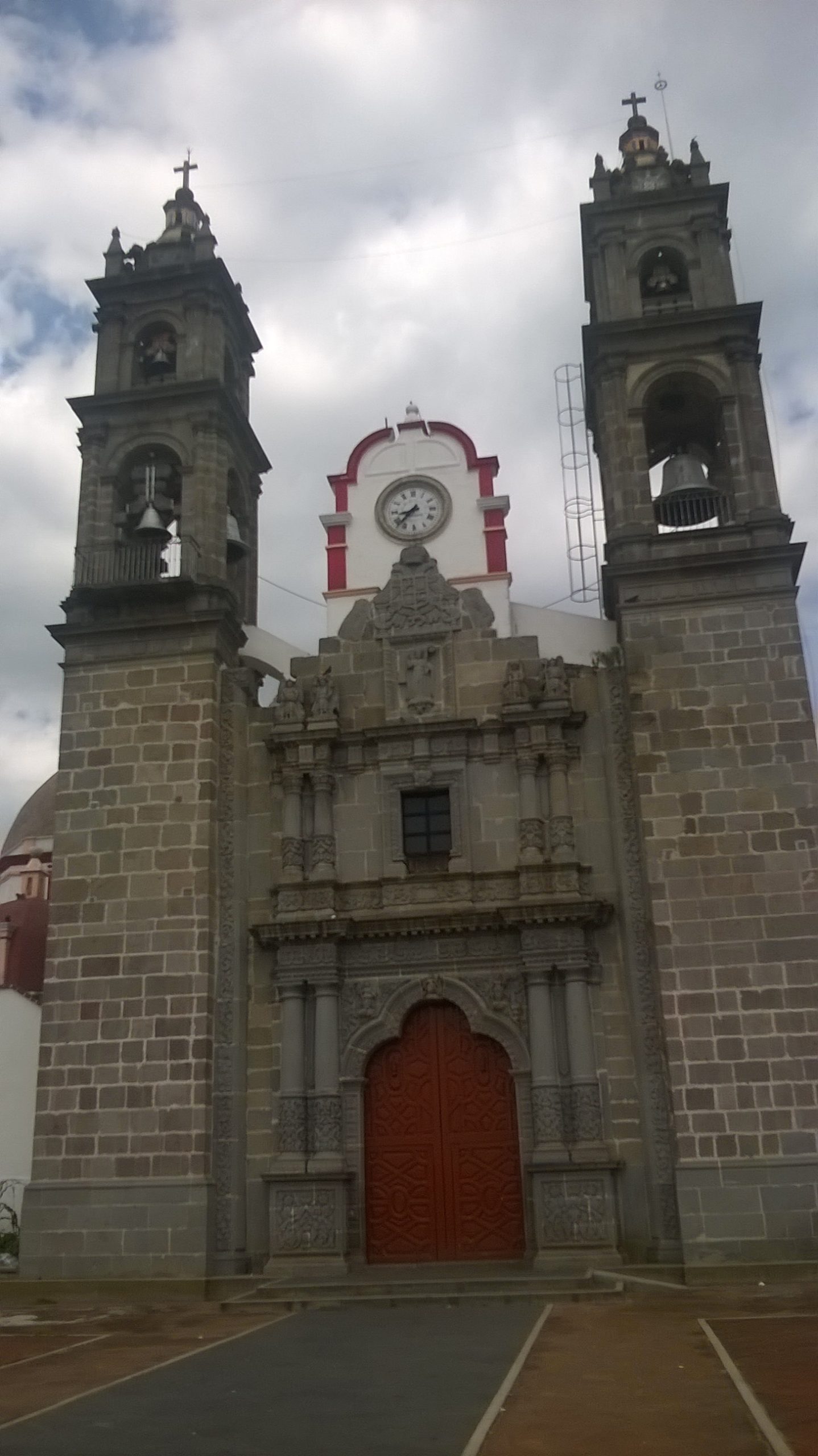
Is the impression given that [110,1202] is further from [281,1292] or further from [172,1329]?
[172,1329]

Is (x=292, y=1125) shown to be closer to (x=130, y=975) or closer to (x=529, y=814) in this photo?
(x=130, y=975)

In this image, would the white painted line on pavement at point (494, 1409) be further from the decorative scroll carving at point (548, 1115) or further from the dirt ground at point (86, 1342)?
the decorative scroll carving at point (548, 1115)

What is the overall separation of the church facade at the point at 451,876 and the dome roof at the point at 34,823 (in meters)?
11.0

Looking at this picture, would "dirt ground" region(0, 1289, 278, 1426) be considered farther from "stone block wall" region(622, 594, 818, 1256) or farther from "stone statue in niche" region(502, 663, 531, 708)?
"stone statue in niche" region(502, 663, 531, 708)

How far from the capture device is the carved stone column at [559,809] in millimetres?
14492

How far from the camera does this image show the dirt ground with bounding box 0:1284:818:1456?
5.77m

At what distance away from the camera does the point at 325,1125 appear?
14008 millimetres

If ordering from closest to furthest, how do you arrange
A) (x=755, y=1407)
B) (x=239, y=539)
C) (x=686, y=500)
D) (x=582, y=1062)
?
(x=755, y=1407) < (x=582, y=1062) < (x=686, y=500) < (x=239, y=539)

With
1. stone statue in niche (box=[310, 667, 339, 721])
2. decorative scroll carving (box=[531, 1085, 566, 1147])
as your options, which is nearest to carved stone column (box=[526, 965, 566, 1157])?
decorative scroll carving (box=[531, 1085, 566, 1147])

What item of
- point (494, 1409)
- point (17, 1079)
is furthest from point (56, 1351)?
point (17, 1079)

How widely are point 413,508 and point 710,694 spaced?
5.18 metres

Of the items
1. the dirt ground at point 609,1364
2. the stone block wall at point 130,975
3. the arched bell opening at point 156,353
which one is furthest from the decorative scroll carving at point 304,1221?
the arched bell opening at point 156,353

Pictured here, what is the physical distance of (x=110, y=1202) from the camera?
13648 mm

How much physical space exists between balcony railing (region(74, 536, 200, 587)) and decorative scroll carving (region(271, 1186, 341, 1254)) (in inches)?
298
